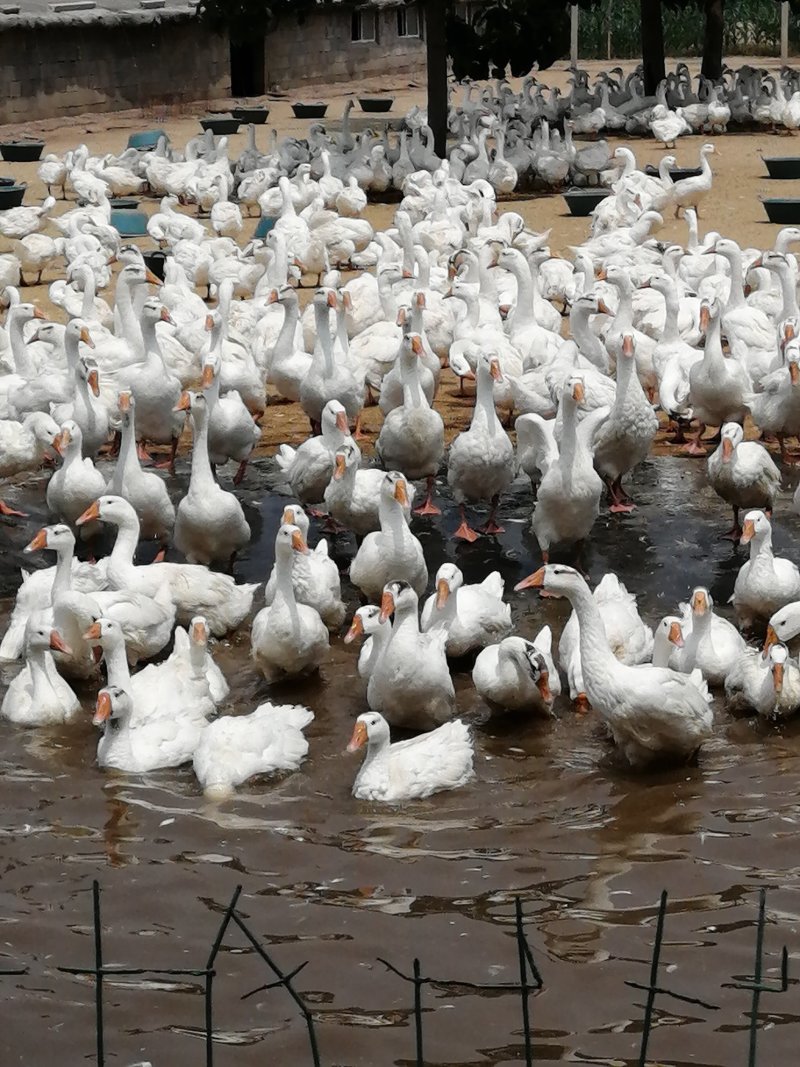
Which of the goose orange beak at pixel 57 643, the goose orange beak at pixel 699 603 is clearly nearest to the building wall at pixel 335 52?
the goose orange beak at pixel 57 643

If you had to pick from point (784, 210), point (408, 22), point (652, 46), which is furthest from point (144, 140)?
point (408, 22)

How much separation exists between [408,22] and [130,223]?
23.7 m

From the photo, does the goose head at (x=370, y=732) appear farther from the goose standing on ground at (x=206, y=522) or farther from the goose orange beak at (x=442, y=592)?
the goose standing on ground at (x=206, y=522)

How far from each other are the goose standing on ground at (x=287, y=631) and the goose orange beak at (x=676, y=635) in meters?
1.68

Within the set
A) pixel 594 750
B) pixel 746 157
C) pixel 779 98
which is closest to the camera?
pixel 594 750

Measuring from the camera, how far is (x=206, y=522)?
9492mm

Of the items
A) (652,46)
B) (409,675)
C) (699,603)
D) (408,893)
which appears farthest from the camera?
(652,46)

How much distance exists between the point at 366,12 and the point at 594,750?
3499 centimetres

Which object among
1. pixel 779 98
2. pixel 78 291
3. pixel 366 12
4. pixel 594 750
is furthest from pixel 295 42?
pixel 594 750

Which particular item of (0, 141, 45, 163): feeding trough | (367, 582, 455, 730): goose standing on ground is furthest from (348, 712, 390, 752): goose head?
(0, 141, 45, 163): feeding trough

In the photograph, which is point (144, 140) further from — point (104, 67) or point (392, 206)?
point (104, 67)

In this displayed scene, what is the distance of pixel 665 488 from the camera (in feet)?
36.5

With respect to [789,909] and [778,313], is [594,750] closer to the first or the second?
[789,909]

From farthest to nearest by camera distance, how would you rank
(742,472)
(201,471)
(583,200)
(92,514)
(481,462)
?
1. (583,200)
2. (481,462)
3. (742,472)
4. (201,471)
5. (92,514)
